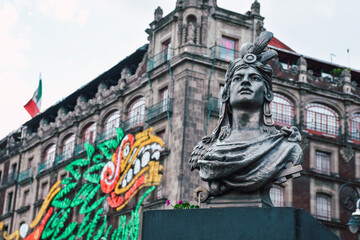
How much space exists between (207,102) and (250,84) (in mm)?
32880

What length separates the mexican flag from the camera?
60.9 metres

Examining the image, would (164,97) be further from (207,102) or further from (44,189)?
(44,189)

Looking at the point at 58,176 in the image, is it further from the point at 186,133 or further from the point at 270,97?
the point at 270,97

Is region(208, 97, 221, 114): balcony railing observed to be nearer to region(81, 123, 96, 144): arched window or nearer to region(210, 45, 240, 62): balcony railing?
region(210, 45, 240, 62): balcony railing

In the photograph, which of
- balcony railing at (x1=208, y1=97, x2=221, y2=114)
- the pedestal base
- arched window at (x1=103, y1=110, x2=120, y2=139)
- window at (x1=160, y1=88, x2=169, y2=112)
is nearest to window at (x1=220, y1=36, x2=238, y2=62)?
balcony railing at (x1=208, y1=97, x2=221, y2=114)

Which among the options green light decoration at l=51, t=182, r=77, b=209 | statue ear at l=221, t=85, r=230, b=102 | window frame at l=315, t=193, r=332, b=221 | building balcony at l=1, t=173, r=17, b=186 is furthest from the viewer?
building balcony at l=1, t=173, r=17, b=186

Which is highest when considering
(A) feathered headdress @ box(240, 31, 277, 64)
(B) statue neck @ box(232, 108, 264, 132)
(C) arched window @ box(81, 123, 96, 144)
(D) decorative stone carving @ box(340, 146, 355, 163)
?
(C) arched window @ box(81, 123, 96, 144)

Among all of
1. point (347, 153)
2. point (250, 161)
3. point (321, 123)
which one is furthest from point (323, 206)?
point (250, 161)

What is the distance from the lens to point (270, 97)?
1000cm

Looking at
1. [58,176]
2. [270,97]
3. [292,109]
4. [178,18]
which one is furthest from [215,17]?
[270,97]

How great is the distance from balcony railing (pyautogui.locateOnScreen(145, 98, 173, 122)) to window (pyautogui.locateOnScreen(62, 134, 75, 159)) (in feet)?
36.2

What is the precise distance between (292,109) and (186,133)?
873 centimetres

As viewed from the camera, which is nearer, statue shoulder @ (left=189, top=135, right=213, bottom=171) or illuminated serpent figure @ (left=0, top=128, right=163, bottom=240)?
statue shoulder @ (left=189, top=135, right=213, bottom=171)

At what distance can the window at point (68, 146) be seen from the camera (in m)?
54.0
